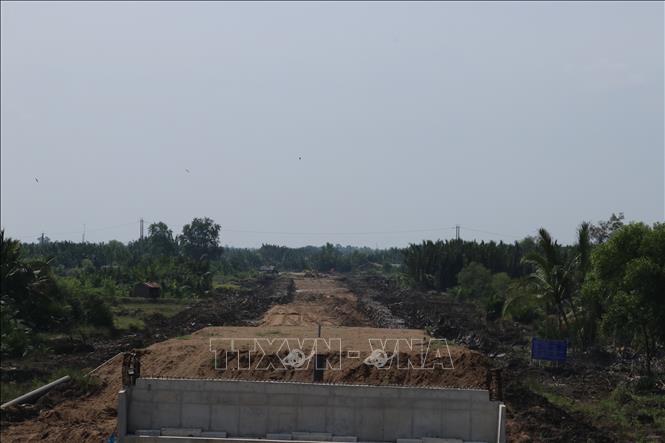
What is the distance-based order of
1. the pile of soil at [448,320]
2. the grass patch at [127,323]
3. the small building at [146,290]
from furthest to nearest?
the small building at [146,290] < the grass patch at [127,323] < the pile of soil at [448,320]

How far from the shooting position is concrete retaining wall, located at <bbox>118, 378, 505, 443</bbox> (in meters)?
17.5

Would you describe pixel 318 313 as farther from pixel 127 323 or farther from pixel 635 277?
pixel 635 277

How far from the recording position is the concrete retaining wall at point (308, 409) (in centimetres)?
1750

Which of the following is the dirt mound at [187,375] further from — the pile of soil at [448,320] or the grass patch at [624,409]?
the pile of soil at [448,320]

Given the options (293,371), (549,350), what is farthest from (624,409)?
(293,371)

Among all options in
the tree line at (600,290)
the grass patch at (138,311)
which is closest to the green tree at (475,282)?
the tree line at (600,290)

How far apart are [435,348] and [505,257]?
5058 centimetres

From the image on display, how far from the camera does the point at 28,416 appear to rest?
2166cm

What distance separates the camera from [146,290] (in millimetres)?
62156

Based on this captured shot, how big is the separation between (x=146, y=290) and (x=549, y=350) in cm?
4006

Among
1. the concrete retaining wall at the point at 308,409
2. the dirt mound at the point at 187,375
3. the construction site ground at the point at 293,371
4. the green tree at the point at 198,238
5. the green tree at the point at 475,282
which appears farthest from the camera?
the green tree at the point at 198,238

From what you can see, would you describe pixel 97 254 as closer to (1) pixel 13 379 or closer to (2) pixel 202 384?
(1) pixel 13 379

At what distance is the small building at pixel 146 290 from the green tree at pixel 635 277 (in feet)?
142

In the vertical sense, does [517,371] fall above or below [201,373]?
below
